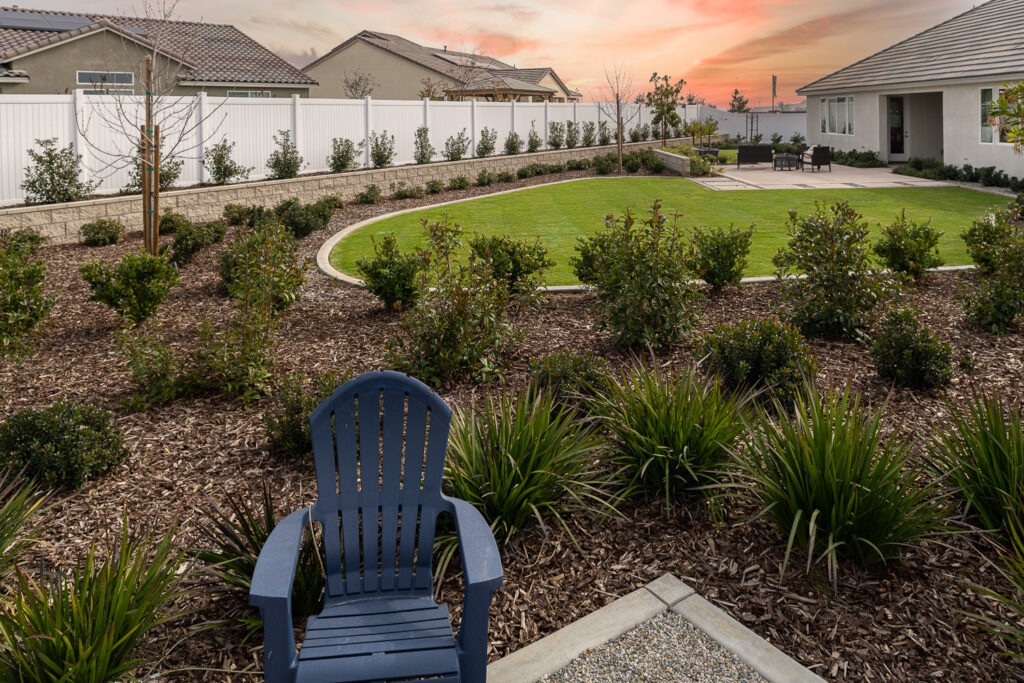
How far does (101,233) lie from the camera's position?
11.7 meters

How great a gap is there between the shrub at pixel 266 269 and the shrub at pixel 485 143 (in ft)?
57.6

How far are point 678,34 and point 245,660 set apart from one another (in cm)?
2908

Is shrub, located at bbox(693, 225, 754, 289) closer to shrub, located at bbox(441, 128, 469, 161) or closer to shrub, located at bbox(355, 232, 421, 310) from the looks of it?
shrub, located at bbox(355, 232, 421, 310)

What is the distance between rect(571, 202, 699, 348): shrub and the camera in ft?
21.2

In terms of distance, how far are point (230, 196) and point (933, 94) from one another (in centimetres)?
2461

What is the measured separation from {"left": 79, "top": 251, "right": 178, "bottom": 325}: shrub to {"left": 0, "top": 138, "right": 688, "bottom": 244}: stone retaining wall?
5.06 metres

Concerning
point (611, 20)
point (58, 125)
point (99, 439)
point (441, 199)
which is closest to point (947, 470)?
point (99, 439)

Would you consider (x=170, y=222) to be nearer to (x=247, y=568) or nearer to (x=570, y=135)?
(x=247, y=568)

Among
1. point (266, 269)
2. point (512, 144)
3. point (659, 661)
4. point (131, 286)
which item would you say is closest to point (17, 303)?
point (131, 286)

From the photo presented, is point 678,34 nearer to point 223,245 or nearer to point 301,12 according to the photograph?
point 223,245

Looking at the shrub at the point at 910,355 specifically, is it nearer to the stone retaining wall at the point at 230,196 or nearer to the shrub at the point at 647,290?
the shrub at the point at 647,290

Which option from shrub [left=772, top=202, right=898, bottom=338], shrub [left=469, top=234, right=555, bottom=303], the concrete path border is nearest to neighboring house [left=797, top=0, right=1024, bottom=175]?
shrub [left=772, top=202, right=898, bottom=338]

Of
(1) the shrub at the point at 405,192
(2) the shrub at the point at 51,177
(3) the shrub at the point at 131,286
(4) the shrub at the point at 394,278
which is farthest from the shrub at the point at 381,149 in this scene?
(3) the shrub at the point at 131,286

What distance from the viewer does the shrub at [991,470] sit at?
11.6 ft
